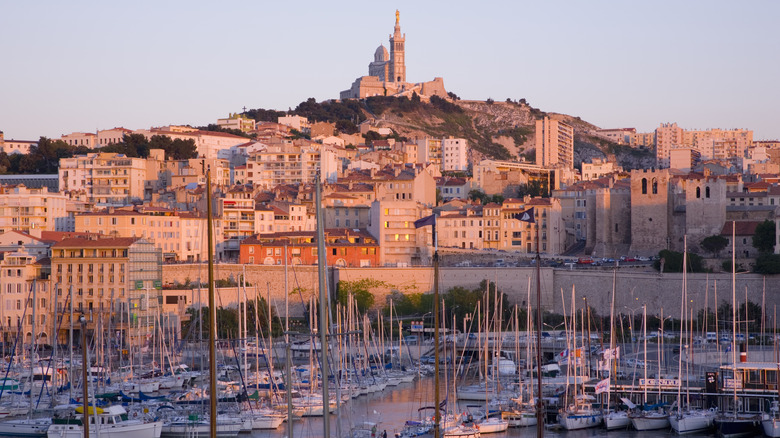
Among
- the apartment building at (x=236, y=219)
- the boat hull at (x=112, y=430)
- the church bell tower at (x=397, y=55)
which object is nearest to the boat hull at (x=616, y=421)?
the boat hull at (x=112, y=430)

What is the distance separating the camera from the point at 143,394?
31.1 m

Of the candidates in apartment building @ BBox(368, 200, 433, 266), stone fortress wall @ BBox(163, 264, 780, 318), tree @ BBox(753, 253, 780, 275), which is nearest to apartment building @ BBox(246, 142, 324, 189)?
apartment building @ BBox(368, 200, 433, 266)

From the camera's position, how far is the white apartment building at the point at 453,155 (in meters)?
92.4

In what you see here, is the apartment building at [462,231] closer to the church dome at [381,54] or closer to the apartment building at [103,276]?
the apartment building at [103,276]

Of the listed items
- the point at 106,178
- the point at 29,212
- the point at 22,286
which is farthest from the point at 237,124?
the point at 22,286

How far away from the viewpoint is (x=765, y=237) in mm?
48781

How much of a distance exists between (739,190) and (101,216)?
3225cm

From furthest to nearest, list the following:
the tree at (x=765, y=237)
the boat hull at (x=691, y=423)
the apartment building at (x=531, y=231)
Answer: the apartment building at (x=531, y=231) → the tree at (x=765, y=237) → the boat hull at (x=691, y=423)

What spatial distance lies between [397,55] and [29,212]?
78.3 m

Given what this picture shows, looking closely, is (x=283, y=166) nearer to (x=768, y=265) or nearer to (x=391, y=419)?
(x=768, y=265)

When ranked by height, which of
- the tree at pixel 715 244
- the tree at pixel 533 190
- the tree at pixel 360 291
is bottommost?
the tree at pixel 360 291

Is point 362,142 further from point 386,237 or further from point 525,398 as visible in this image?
point 525,398

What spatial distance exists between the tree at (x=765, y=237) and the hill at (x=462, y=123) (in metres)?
53.0

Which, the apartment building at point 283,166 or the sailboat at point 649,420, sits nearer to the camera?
the sailboat at point 649,420
